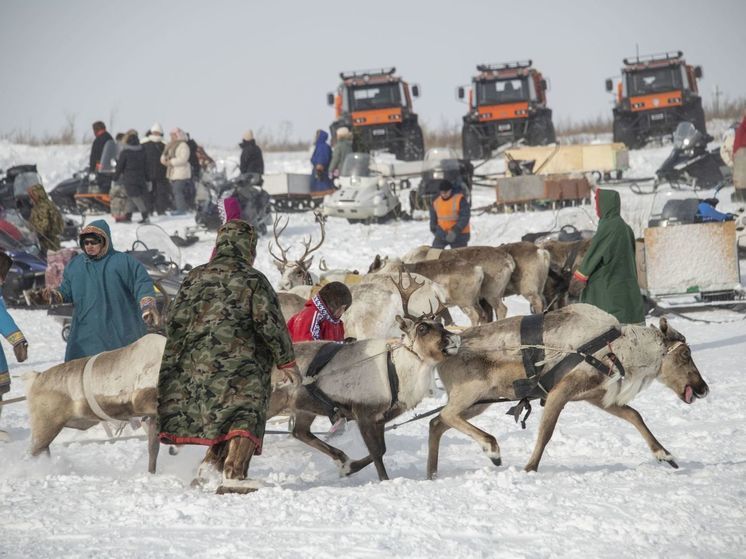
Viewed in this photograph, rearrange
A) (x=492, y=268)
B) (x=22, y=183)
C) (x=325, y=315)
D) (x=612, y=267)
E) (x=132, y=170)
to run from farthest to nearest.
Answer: (x=132, y=170) < (x=22, y=183) < (x=492, y=268) < (x=612, y=267) < (x=325, y=315)

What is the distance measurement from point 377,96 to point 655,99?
666 cm

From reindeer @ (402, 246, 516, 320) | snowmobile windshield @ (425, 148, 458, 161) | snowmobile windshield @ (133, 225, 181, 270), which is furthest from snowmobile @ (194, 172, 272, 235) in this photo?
reindeer @ (402, 246, 516, 320)

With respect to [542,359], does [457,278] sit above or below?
below

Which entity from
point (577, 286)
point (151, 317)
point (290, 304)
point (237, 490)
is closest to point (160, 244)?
point (290, 304)

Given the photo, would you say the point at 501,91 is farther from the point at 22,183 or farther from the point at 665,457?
the point at 665,457

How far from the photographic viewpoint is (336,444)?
7.41m

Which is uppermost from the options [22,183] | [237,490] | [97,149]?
[97,149]

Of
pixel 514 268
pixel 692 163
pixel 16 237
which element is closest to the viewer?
pixel 514 268

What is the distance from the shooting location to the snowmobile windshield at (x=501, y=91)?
2698 cm

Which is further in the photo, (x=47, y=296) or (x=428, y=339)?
(x=47, y=296)

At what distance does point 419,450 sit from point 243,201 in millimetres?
11423

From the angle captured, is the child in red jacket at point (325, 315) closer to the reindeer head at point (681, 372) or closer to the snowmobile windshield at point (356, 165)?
the reindeer head at point (681, 372)

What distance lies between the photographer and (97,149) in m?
21.5

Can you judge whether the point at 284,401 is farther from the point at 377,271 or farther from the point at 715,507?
the point at 377,271
